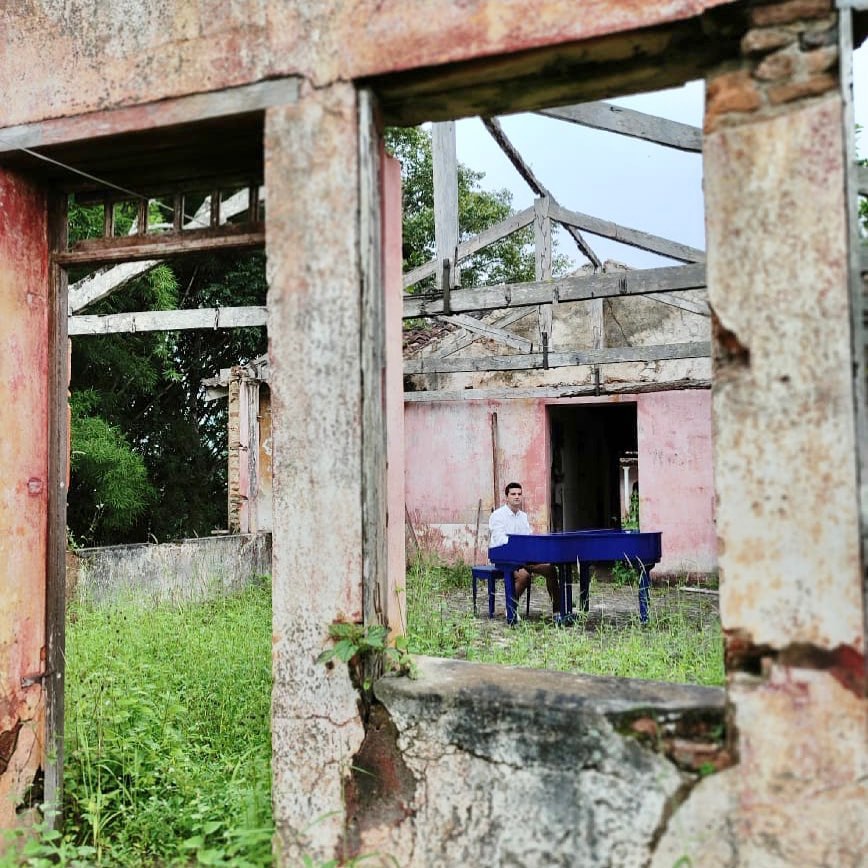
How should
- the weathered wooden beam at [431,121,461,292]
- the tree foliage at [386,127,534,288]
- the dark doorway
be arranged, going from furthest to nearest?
1. the tree foliage at [386,127,534,288]
2. the dark doorway
3. the weathered wooden beam at [431,121,461,292]

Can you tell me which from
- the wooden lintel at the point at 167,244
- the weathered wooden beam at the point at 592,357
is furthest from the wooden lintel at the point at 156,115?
the weathered wooden beam at the point at 592,357

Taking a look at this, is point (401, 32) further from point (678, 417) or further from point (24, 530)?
point (678, 417)

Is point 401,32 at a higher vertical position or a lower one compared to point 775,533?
higher

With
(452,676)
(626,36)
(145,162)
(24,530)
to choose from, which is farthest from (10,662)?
(626,36)

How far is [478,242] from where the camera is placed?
10336mm

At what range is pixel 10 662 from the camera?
3.58 metres

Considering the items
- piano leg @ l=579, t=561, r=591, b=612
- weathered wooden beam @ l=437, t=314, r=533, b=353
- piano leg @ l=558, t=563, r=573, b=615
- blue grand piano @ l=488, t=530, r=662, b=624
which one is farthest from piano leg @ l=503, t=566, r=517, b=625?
weathered wooden beam @ l=437, t=314, r=533, b=353

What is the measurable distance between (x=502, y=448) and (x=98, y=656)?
25.2 feet

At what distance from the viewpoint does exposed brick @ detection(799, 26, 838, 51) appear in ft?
8.19

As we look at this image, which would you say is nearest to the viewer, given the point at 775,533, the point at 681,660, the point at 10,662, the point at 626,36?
the point at 775,533

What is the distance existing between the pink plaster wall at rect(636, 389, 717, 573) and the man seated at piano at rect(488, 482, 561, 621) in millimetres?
3496

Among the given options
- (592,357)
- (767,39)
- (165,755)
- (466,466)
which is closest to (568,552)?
(592,357)

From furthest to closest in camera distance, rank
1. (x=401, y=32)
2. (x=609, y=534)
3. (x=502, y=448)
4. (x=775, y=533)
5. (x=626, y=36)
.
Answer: (x=502, y=448), (x=609, y=534), (x=401, y=32), (x=626, y=36), (x=775, y=533)

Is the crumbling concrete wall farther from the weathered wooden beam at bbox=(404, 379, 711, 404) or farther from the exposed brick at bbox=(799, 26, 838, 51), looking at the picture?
the exposed brick at bbox=(799, 26, 838, 51)
